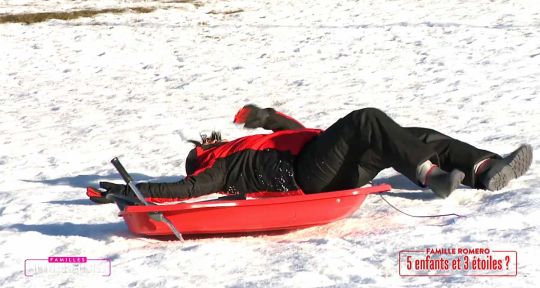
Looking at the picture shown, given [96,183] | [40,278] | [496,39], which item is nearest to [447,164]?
[40,278]

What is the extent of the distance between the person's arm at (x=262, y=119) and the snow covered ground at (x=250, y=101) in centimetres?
68

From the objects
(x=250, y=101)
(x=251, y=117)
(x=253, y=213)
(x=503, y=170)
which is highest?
(x=251, y=117)

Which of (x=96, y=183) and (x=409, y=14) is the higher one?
(x=409, y=14)

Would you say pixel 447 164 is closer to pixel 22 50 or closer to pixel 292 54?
pixel 292 54

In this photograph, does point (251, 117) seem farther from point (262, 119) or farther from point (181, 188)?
point (181, 188)

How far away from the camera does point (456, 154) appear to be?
13.5ft

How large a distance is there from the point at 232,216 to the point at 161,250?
1.29ft

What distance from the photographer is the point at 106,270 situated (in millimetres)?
3643

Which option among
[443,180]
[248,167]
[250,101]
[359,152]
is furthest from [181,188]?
[250,101]

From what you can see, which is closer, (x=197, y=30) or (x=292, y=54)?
(x=292, y=54)

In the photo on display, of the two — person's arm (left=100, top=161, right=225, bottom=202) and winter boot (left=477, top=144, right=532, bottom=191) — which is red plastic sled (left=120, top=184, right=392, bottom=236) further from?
winter boot (left=477, top=144, right=532, bottom=191)

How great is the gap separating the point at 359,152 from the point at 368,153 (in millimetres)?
55

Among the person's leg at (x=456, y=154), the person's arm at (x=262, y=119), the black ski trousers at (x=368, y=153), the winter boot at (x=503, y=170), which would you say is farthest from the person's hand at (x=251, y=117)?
the winter boot at (x=503, y=170)

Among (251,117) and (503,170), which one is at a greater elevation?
(251,117)
